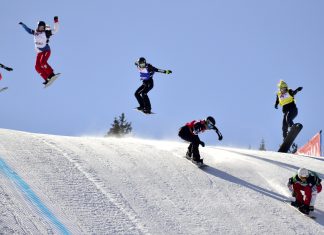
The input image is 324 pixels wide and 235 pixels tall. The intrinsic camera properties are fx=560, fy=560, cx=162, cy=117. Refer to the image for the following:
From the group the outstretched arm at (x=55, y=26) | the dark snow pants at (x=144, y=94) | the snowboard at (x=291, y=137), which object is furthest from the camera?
the dark snow pants at (x=144, y=94)

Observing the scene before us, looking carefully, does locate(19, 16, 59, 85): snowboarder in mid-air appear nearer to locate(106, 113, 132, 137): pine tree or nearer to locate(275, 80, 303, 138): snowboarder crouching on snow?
locate(275, 80, 303, 138): snowboarder crouching on snow

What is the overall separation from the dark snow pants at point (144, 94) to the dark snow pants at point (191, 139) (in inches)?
187

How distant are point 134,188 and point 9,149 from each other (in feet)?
9.22

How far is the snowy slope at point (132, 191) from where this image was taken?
8.57 meters

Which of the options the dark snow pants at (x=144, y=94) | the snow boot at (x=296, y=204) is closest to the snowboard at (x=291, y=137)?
the dark snow pants at (x=144, y=94)

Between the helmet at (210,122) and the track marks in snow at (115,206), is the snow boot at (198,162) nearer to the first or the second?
the helmet at (210,122)

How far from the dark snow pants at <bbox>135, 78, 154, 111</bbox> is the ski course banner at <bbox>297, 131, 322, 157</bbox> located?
5.46 meters

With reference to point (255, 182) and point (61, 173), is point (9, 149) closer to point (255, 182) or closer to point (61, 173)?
point (61, 173)

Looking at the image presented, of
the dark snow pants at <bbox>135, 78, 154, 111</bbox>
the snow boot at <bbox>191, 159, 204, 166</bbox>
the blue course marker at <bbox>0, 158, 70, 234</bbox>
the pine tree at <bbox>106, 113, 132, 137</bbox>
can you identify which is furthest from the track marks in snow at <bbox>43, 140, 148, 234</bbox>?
the pine tree at <bbox>106, 113, 132, 137</bbox>

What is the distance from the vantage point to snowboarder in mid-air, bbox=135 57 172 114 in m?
17.0

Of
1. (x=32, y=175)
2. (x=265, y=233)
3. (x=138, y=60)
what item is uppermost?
(x=138, y=60)

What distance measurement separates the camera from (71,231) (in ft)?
26.6

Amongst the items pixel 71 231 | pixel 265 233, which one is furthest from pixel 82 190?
pixel 265 233

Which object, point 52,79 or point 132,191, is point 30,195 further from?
point 52,79
